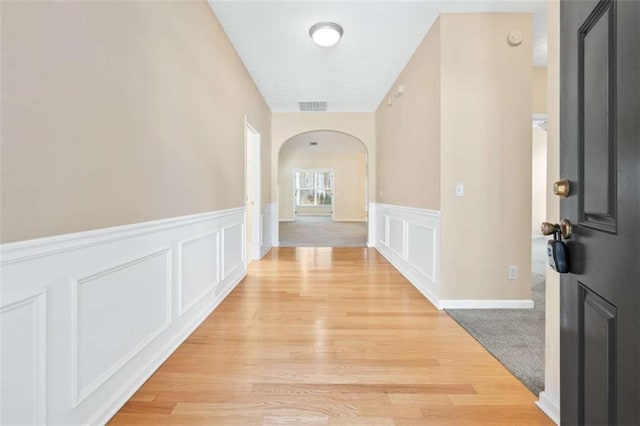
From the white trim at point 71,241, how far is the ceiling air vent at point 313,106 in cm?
396

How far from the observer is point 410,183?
3789 mm

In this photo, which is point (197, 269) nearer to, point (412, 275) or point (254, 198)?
point (412, 275)

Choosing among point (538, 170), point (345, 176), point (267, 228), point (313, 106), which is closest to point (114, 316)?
point (267, 228)

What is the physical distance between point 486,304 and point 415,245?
0.95m

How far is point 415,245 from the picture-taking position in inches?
141

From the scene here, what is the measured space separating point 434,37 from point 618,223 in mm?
2869

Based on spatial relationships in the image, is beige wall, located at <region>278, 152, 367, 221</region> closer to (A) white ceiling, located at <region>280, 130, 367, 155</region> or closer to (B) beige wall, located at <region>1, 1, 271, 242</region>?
(A) white ceiling, located at <region>280, 130, 367, 155</region>

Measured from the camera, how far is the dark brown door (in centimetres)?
61

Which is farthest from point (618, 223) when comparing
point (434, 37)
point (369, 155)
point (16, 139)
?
point (369, 155)

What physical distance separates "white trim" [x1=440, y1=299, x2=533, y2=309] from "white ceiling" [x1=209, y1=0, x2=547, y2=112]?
2507 mm

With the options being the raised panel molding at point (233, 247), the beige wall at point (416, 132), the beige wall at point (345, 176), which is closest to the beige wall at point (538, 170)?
the beige wall at point (416, 132)

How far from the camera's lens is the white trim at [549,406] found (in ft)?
4.52

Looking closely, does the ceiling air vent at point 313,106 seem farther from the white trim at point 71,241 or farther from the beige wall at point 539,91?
the white trim at point 71,241

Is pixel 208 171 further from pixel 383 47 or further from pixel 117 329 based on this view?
Answer: pixel 383 47
